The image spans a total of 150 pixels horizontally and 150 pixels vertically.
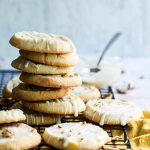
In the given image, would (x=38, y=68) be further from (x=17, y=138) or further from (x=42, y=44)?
(x=17, y=138)

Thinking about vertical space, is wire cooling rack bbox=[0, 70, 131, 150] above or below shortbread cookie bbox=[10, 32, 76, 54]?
below

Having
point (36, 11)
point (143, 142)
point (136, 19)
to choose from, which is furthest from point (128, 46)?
point (143, 142)

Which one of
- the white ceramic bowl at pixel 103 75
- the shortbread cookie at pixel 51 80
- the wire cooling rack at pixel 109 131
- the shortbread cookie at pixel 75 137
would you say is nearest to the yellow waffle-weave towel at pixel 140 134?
the wire cooling rack at pixel 109 131

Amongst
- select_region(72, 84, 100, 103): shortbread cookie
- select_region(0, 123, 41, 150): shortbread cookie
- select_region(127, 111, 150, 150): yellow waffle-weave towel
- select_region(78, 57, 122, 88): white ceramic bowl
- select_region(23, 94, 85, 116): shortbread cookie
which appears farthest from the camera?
select_region(78, 57, 122, 88): white ceramic bowl

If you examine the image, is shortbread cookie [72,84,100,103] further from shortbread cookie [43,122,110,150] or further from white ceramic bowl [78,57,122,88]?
shortbread cookie [43,122,110,150]

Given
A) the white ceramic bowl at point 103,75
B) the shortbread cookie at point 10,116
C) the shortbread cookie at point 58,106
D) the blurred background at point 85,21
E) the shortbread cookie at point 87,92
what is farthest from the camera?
the blurred background at point 85,21

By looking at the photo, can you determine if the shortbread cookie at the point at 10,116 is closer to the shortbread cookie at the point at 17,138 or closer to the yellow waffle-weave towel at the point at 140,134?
the shortbread cookie at the point at 17,138

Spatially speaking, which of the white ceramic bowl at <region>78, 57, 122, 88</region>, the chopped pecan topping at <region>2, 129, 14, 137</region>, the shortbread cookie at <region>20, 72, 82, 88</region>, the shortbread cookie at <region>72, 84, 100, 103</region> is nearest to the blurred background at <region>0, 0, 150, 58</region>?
the white ceramic bowl at <region>78, 57, 122, 88</region>
